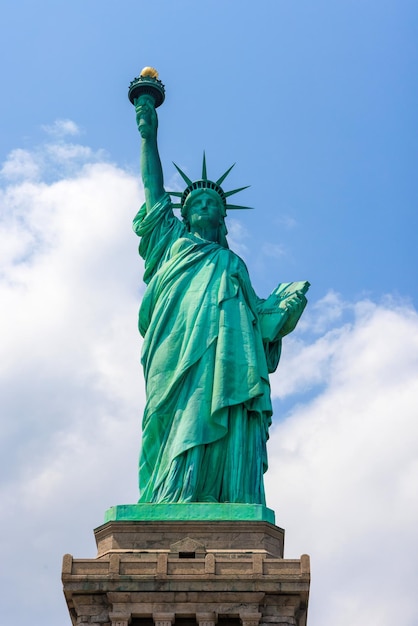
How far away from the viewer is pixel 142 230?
3112 cm

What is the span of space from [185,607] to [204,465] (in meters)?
3.54

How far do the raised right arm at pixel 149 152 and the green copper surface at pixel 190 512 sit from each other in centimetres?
748

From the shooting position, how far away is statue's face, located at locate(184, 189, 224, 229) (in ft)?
103

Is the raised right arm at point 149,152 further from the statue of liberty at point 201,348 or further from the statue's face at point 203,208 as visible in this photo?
the statue's face at point 203,208

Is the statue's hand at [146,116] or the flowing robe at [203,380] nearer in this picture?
the flowing robe at [203,380]

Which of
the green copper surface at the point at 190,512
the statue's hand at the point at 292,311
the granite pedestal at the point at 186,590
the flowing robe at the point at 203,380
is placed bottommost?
the granite pedestal at the point at 186,590

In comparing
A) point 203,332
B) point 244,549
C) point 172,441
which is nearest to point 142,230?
point 203,332

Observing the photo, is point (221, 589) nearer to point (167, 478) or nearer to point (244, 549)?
point (244, 549)

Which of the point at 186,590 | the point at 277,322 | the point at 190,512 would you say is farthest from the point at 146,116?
the point at 186,590

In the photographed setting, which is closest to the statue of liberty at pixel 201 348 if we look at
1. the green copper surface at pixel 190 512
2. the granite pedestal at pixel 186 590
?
the green copper surface at pixel 190 512

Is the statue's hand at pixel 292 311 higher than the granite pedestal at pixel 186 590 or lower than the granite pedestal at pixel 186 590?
higher

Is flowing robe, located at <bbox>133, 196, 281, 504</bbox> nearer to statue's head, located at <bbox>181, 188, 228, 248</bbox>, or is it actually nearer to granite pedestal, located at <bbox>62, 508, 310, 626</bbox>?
statue's head, located at <bbox>181, 188, 228, 248</bbox>

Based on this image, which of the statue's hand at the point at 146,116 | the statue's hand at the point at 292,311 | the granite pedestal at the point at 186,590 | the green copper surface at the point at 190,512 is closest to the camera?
the granite pedestal at the point at 186,590

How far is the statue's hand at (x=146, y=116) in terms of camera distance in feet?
105
